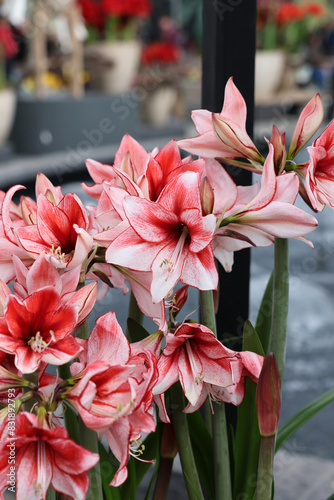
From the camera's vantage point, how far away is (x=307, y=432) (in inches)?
63.6

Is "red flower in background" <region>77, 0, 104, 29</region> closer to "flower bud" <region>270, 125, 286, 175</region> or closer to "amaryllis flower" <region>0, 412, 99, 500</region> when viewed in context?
"flower bud" <region>270, 125, 286, 175</region>

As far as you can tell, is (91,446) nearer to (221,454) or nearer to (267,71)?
(221,454)

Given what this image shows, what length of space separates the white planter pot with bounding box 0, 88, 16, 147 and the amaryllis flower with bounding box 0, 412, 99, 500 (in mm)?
2664

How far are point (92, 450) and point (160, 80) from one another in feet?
11.9

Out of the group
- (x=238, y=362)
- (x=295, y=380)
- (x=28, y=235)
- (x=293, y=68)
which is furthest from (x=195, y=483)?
(x=293, y=68)

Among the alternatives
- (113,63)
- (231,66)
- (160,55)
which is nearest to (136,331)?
(231,66)

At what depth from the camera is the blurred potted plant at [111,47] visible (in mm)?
3558

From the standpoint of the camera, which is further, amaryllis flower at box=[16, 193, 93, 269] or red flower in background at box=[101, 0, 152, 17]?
red flower in background at box=[101, 0, 152, 17]

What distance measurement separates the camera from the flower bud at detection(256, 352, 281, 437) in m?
0.45

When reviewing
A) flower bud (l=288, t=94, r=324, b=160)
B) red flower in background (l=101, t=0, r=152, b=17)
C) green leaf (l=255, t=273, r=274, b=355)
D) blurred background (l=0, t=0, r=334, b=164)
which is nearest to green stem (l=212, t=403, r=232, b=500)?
green leaf (l=255, t=273, r=274, b=355)

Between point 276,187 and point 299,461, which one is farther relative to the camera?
point 299,461

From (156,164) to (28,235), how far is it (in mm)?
104

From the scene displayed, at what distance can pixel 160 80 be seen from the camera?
3.92 metres

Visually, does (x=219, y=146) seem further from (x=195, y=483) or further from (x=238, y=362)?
(x=195, y=483)
